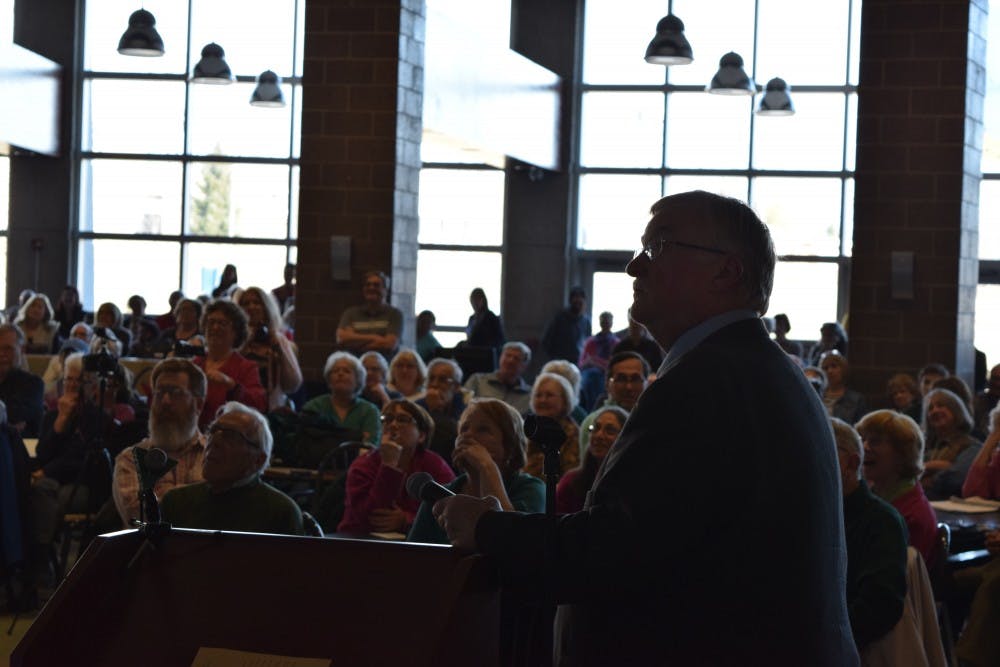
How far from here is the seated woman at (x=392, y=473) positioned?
5.73 meters

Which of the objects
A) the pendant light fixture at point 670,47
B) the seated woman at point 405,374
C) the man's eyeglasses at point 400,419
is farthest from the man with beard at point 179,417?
the pendant light fixture at point 670,47

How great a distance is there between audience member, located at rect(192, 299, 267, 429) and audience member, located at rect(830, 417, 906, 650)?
3501 mm

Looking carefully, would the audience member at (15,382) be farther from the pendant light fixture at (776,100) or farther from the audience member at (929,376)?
the pendant light fixture at (776,100)

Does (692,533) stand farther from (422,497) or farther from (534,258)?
(534,258)

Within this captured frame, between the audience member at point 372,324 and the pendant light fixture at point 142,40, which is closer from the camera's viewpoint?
the audience member at point 372,324

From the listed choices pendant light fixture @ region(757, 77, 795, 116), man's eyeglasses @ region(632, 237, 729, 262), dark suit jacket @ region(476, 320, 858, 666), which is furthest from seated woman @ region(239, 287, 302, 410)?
pendant light fixture @ region(757, 77, 795, 116)

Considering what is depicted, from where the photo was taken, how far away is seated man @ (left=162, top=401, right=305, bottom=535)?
4453 mm

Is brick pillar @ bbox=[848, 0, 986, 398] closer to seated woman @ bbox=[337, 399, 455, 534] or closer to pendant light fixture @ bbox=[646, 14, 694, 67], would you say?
pendant light fixture @ bbox=[646, 14, 694, 67]

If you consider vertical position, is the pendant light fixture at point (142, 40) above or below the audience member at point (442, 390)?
above

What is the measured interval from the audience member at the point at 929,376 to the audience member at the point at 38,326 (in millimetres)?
6933

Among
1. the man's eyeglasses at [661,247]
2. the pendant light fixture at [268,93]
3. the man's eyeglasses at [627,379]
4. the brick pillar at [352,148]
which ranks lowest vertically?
the man's eyeglasses at [627,379]

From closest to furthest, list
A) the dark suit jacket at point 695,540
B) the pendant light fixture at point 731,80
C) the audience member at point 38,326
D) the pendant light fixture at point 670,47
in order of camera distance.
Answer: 1. the dark suit jacket at point 695,540
2. the audience member at point 38,326
3. the pendant light fixture at point 670,47
4. the pendant light fixture at point 731,80

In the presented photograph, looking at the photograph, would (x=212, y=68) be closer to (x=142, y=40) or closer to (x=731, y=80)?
(x=142, y=40)

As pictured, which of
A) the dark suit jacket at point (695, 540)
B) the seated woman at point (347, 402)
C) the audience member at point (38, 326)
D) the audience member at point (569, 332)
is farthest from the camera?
the audience member at point (569, 332)
